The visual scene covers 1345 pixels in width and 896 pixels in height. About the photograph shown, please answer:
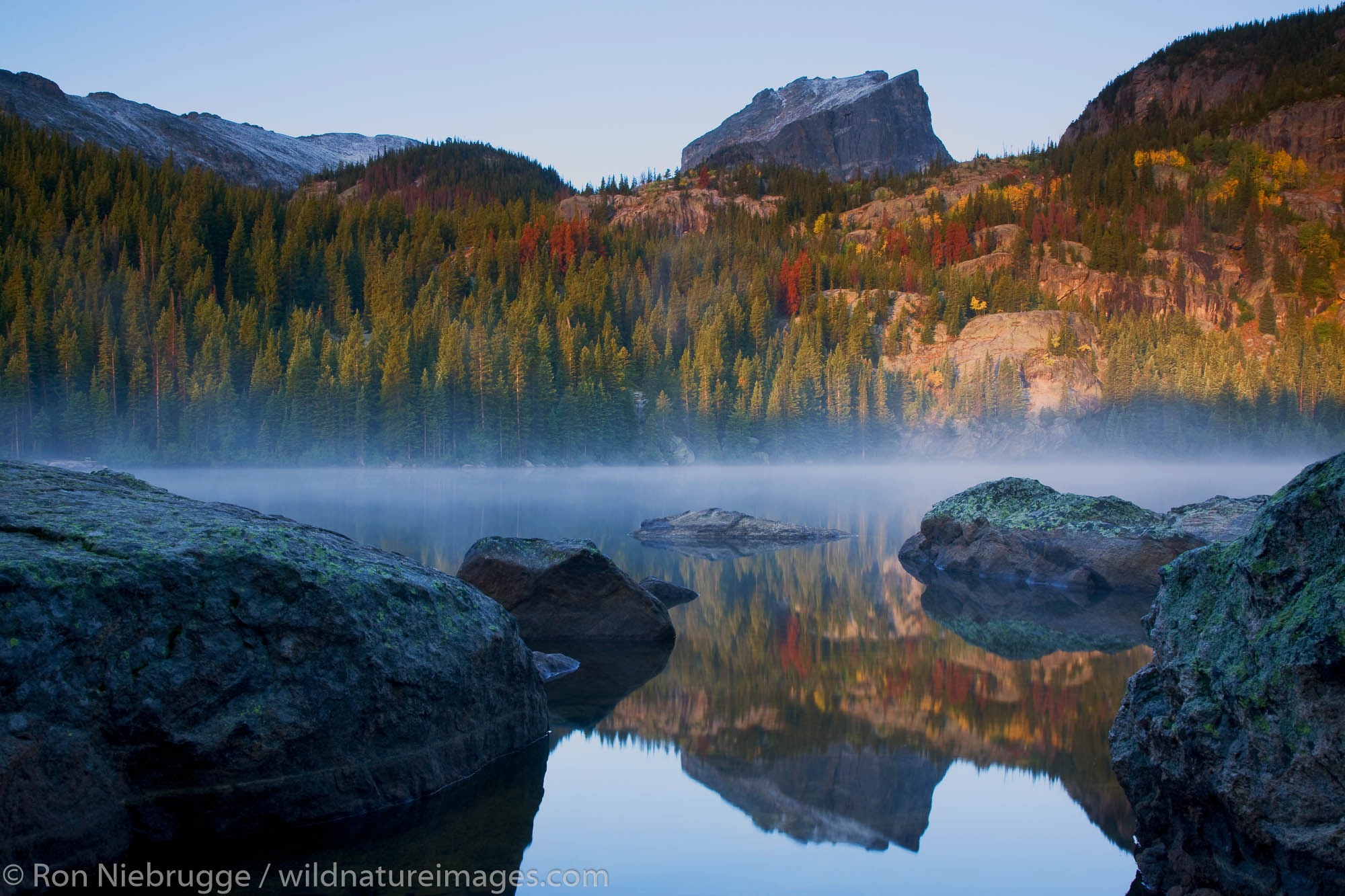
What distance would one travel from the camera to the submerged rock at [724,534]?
69.6 feet

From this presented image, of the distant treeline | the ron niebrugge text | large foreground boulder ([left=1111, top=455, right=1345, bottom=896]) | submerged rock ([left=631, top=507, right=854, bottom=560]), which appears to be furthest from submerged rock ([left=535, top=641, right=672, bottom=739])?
the distant treeline

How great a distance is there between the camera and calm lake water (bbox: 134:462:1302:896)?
491 cm

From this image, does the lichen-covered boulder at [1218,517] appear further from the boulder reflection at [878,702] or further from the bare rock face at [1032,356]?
the bare rock face at [1032,356]

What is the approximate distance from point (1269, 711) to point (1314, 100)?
164091mm

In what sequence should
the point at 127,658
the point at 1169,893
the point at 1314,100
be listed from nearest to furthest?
1. the point at 1169,893
2. the point at 127,658
3. the point at 1314,100

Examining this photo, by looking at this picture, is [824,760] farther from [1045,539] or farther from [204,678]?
[1045,539]

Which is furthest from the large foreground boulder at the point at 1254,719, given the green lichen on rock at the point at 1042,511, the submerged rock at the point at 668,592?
the green lichen on rock at the point at 1042,511

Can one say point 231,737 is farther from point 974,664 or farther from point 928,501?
point 928,501

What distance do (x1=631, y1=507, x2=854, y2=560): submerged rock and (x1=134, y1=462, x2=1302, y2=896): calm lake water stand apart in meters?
5.79

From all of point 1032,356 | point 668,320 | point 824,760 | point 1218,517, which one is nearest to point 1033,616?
point 1218,517

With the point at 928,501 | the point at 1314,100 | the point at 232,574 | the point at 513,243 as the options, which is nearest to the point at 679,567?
the point at 232,574

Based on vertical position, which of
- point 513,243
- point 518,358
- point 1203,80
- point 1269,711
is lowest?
point 1269,711

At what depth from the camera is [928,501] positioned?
130 ft

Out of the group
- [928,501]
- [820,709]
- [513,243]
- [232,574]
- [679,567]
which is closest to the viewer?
[232,574]
